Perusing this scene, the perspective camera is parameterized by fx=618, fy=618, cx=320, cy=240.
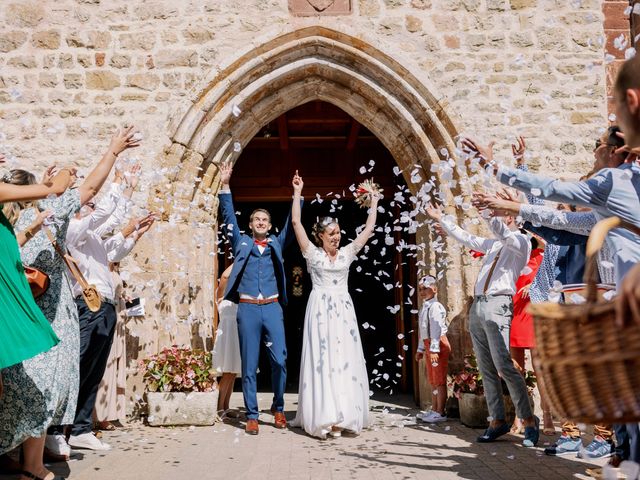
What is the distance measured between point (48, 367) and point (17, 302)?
54 centimetres

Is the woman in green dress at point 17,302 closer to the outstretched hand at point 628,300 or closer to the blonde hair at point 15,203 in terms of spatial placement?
the blonde hair at point 15,203

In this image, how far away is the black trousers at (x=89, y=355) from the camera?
4.52 metres

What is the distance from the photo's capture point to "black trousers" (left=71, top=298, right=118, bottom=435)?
4.52 meters

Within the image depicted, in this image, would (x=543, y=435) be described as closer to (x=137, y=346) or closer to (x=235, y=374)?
(x=235, y=374)

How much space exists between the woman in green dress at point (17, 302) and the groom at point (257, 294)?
240 centimetres

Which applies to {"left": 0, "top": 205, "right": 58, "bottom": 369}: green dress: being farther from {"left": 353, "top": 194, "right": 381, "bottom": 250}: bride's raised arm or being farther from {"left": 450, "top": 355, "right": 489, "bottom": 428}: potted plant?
{"left": 450, "top": 355, "right": 489, "bottom": 428}: potted plant

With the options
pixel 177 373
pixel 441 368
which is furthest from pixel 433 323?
pixel 177 373

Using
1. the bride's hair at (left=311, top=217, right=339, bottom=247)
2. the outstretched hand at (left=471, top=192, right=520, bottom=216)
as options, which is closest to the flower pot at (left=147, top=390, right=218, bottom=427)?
the bride's hair at (left=311, top=217, right=339, bottom=247)

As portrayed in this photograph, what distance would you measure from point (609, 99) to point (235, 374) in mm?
4766

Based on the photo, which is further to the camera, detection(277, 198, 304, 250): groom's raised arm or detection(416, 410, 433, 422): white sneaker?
detection(416, 410, 433, 422): white sneaker

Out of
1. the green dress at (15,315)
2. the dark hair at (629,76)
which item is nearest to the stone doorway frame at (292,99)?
the green dress at (15,315)

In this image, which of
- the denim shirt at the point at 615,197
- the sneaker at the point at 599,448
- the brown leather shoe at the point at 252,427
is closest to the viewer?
the denim shirt at the point at 615,197

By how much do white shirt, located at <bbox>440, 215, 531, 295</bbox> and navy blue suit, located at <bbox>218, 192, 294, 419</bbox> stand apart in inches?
63.8

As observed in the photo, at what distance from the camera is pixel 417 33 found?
256 inches
